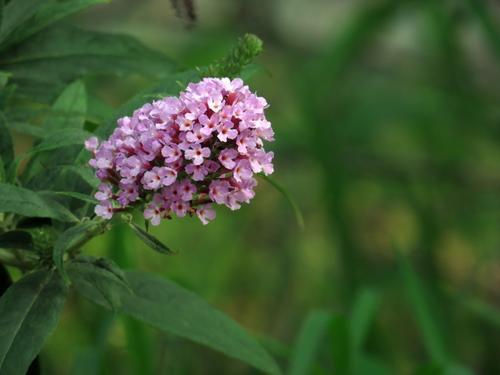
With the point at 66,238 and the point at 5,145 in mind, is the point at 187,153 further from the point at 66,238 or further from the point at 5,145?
the point at 5,145

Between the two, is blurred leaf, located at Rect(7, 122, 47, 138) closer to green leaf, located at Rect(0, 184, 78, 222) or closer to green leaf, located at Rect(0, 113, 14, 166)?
green leaf, located at Rect(0, 113, 14, 166)

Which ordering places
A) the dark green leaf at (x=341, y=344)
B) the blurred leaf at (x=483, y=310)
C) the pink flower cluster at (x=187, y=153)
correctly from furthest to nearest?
the blurred leaf at (x=483, y=310)
the dark green leaf at (x=341, y=344)
the pink flower cluster at (x=187, y=153)

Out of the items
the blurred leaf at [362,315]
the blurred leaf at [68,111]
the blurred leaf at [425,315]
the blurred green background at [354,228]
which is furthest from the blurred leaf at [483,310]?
the blurred leaf at [68,111]

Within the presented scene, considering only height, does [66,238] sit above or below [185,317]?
above

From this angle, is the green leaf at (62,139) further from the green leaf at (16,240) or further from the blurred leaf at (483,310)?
the blurred leaf at (483,310)

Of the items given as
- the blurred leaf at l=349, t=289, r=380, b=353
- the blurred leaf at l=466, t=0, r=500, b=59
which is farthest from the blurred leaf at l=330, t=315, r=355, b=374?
the blurred leaf at l=466, t=0, r=500, b=59

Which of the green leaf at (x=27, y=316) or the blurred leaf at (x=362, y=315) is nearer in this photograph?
the green leaf at (x=27, y=316)

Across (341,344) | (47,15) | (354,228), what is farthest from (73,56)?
(354,228)
